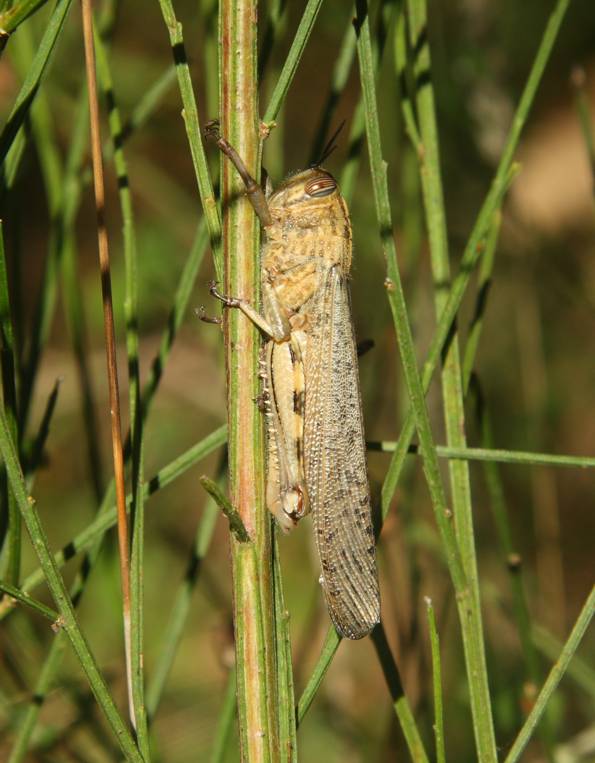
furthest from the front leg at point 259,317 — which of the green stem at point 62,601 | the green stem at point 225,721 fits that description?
the green stem at point 225,721

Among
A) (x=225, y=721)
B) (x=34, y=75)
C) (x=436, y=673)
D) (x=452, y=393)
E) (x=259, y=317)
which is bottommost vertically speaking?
(x=225, y=721)

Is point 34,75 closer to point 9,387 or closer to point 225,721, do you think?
point 9,387

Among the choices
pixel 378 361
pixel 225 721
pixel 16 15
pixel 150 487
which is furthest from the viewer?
pixel 378 361

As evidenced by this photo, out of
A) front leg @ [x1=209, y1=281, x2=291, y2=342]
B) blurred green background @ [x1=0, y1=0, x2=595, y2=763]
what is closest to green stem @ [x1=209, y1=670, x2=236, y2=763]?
front leg @ [x1=209, y1=281, x2=291, y2=342]

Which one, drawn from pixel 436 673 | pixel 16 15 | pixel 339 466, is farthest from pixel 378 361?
pixel 16 15

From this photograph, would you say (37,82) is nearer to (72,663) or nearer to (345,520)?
(345,520)

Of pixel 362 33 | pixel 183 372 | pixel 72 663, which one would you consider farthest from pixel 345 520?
pixel 183 372

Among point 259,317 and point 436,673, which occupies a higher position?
point 259,317

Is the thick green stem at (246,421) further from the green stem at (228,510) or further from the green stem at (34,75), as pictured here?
the green stem at (34,75)
